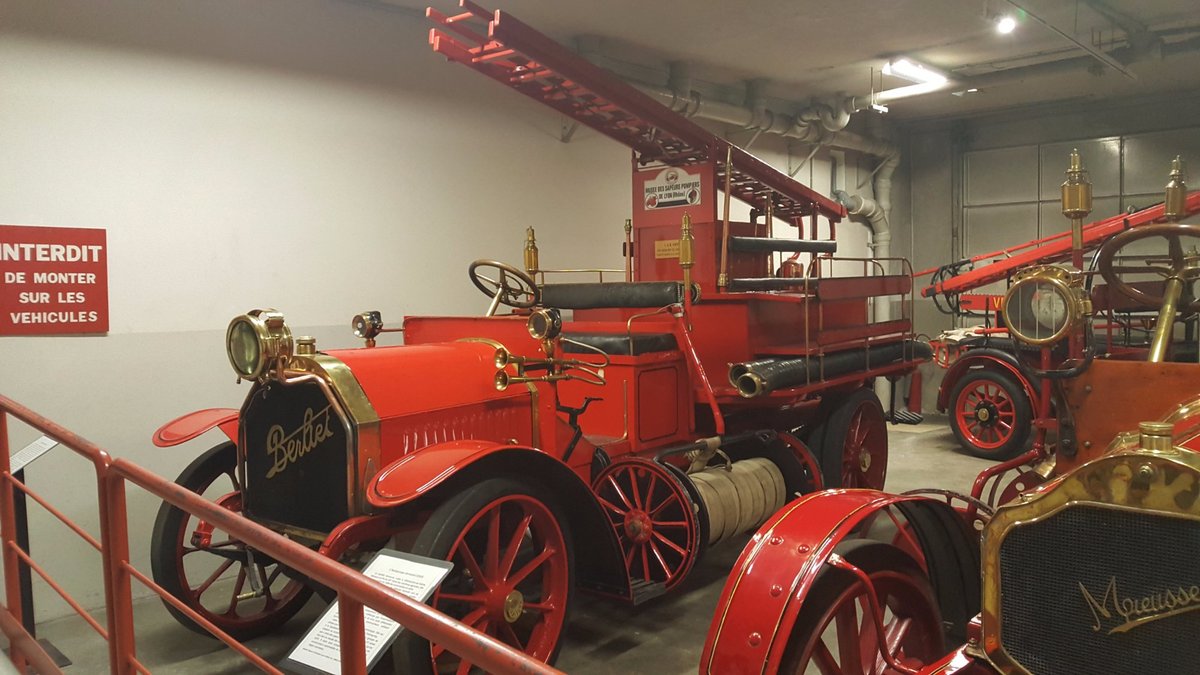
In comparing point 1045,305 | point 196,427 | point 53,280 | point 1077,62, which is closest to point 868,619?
point 1045,305

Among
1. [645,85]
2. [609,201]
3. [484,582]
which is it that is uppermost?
[645,85]

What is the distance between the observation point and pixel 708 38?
590cm

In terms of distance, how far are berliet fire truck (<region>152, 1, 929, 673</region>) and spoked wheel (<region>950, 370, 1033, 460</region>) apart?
1719mm

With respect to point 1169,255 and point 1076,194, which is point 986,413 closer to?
point 1169,255

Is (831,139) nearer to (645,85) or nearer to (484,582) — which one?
(645,85)

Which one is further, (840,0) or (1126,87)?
(1126,87)

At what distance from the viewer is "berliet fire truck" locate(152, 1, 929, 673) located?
2766 millimetres

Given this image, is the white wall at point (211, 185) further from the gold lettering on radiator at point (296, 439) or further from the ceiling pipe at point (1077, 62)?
the ceiling pipe at point (1077, 62)

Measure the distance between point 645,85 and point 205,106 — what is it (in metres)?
3.10

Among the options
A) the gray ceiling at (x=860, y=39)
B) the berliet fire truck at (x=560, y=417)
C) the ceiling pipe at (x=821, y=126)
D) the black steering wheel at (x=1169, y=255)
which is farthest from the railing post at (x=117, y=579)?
the ceiling pipe at (x=821, y=126)

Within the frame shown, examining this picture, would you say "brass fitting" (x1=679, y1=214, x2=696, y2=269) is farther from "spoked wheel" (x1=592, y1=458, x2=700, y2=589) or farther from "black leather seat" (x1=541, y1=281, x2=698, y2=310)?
"spoked wheel" (x1=592, y1=458, x2=700, y2=589)

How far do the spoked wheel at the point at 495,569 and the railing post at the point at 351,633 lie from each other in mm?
999

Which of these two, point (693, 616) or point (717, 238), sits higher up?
point (717, 238)

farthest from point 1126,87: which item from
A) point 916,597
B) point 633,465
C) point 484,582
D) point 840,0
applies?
point 484,582
